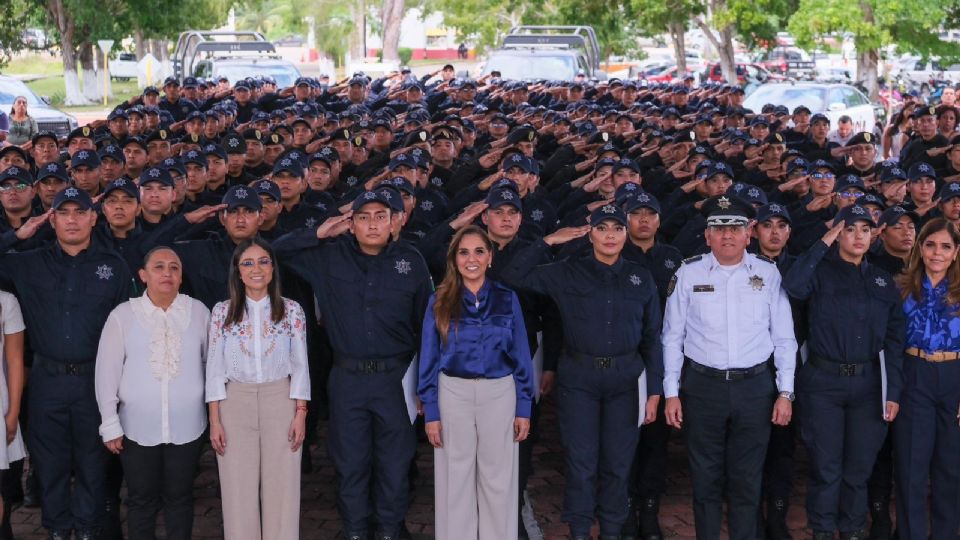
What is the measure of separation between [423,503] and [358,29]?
50.0 meters

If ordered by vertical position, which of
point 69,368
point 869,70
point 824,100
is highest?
point 869,70

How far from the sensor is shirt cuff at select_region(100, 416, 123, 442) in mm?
6133

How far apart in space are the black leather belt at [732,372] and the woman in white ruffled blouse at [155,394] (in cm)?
261

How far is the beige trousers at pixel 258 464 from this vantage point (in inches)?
244

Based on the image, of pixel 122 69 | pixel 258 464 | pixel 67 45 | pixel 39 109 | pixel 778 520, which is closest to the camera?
pixel 258 464

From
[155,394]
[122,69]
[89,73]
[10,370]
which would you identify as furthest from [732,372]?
[122,69]

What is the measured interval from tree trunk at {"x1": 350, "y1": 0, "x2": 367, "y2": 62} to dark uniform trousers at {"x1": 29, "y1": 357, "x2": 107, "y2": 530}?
48.6 m

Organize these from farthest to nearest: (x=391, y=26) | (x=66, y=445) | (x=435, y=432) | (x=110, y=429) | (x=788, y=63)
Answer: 1. (x=788, y=63)
2. (x=391, y=26)
3. (x=66, y=445)
4. (x=435, y=432)
5. (x=110, y=429)

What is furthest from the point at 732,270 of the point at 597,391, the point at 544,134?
the point at 544,134

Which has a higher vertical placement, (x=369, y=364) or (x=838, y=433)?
(x=369, y=364)

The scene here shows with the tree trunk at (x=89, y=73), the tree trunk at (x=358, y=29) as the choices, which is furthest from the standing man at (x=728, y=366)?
the tree trunk at (x=358, y=29)

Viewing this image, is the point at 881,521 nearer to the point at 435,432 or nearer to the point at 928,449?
the point at 928,449

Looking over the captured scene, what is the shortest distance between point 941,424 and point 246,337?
372 cm

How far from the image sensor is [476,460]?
6.46 m
